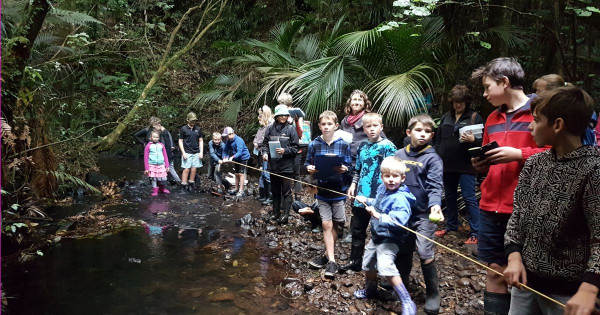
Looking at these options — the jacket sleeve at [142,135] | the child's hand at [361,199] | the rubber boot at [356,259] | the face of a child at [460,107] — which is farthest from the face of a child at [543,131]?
the jacket sleeve at [142,135]

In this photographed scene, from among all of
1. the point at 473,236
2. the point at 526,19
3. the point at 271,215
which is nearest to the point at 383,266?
the point at 473,236

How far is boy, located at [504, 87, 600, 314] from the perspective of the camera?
167cm

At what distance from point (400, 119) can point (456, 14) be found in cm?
225

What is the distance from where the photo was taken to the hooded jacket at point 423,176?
11.2ft

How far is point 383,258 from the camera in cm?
332

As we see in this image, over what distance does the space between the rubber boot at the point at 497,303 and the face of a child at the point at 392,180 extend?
108 cm

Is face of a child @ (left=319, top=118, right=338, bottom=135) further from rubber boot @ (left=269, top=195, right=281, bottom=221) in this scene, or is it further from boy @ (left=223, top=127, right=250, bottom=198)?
boy @ (left=223, top=127, right=250, bottom=198)

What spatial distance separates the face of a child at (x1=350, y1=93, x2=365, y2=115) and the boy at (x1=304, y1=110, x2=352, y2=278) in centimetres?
41

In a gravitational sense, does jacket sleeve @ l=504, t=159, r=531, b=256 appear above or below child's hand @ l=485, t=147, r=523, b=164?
below

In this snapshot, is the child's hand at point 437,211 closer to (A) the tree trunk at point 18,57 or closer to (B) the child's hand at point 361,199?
(B) the child's hand at point 361,199

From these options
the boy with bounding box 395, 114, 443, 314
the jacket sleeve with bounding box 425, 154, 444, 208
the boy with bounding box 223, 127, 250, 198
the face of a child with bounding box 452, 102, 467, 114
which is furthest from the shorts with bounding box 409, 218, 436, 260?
the boy with bounding box 223, 127, 250, 198

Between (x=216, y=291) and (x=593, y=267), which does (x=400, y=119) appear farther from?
(x=593, y=267)

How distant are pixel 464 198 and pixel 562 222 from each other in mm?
3239

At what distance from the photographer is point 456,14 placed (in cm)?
667
